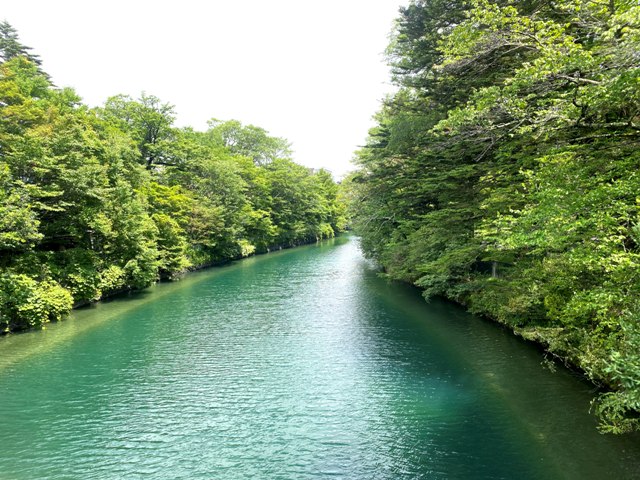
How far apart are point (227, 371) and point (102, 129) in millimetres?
22310

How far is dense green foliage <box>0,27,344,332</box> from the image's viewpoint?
633 inches

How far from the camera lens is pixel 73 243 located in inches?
806

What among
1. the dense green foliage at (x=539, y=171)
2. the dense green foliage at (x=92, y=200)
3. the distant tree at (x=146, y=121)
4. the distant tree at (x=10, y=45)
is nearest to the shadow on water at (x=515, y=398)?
the dense green foliage at (x=539, y=171)

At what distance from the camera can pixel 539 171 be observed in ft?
27.5

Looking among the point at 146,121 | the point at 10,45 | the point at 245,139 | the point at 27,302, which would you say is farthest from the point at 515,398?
the point at 245,139

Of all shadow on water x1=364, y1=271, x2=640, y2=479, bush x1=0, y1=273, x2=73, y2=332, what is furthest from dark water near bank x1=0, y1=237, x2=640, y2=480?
bush x1=0, y1=273, x2=73, y2=332

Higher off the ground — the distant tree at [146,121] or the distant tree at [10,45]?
the distant tree at [10,45]

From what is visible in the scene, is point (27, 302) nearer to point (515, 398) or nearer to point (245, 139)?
point (515, 398)

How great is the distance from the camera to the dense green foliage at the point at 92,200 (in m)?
16.1

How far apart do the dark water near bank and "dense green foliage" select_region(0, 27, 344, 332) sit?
2713 mm

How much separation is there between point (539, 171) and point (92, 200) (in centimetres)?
1968

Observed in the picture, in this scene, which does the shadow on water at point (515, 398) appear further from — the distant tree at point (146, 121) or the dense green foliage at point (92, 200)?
the distant tree at point (146, 121)

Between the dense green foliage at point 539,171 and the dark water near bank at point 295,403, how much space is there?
1.17 metres

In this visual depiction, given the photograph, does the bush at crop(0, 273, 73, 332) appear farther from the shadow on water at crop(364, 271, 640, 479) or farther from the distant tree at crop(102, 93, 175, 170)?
the distant tree at crop(102, 93, 175, 170)
